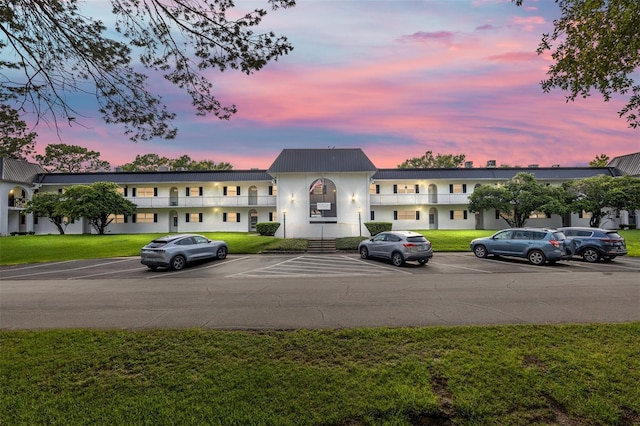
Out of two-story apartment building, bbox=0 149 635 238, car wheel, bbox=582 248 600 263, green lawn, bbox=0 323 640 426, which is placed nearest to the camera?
green lawn, bbox=0 323 640 426

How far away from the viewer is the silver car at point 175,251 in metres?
14.2

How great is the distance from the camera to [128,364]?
4.31m

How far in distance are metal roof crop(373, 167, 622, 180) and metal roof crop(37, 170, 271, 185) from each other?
16.1 meters

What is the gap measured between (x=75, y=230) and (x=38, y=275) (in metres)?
29.9

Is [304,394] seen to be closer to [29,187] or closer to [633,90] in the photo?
[633,90]

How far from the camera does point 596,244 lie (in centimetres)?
1576

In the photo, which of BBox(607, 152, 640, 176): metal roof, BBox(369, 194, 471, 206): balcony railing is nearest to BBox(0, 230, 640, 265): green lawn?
BBox(369, 194, 471, 206): balcony railing

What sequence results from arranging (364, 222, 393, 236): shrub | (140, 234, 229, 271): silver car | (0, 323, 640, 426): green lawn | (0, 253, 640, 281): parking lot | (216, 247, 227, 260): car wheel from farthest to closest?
(364, 222, 393, 236): shrub, (216, 247, 227, 260): car wheel, (140, 234, 229, 271): silver car, (0, 253, 640, 281): parking lot, (0, 323, 640, 426): green lawn

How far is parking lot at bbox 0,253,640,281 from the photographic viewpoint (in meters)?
12.8

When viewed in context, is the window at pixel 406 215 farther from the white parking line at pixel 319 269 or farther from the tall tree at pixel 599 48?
the tall tree at pixel 599 48

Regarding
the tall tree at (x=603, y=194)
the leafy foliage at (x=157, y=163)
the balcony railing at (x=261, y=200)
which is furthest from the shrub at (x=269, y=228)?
the leafy foliage at (x=157, y=163)

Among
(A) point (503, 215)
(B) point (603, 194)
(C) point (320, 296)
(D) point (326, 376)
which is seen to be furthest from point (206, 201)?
(B) point (603, 194)

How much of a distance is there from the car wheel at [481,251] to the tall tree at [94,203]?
34577 mm

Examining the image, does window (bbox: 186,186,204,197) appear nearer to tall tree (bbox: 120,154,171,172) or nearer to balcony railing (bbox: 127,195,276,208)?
balcony railing (bbox: 127,195,276,208)
